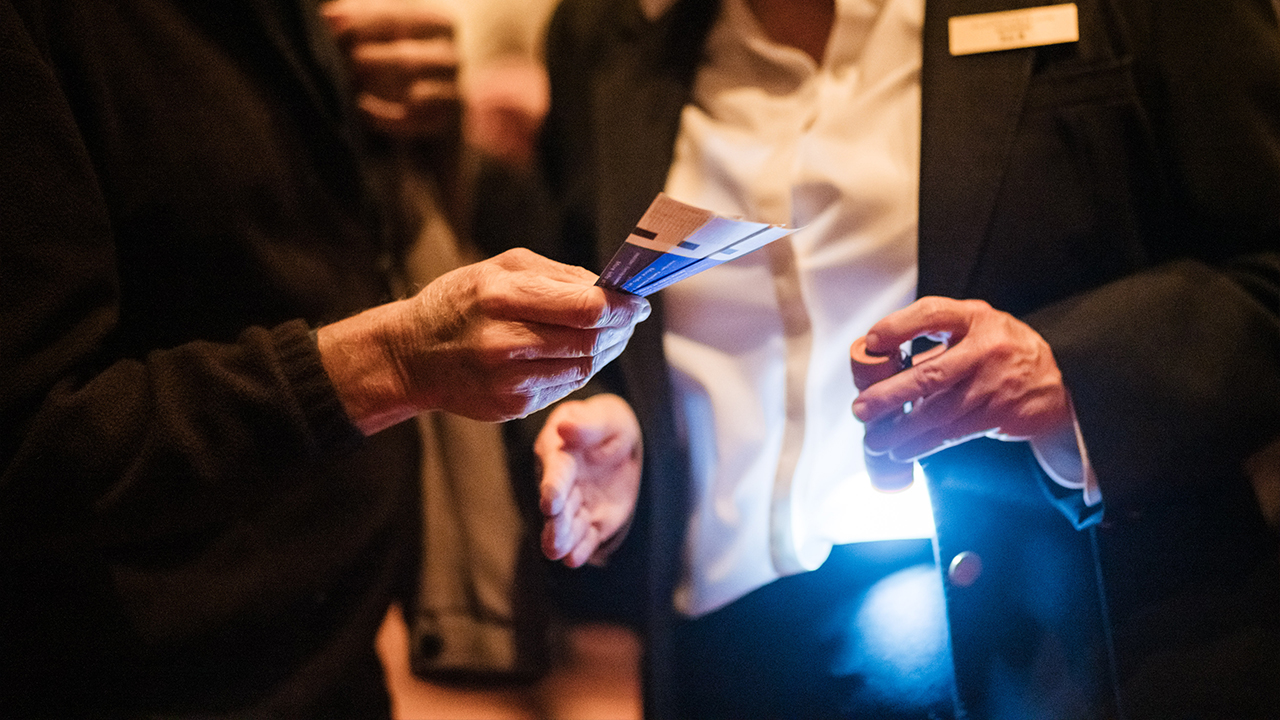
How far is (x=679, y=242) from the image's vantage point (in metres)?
0.61

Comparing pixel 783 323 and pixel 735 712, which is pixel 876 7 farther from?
pixel 735 712

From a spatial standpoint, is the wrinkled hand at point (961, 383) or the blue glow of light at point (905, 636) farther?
the blue glow of light at point (905, 636)

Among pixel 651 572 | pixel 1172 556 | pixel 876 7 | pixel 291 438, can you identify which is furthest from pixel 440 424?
pixel 1172 556

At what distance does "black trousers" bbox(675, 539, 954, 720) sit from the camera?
86 centimetres

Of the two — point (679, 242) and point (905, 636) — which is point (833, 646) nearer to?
point (905, 636)

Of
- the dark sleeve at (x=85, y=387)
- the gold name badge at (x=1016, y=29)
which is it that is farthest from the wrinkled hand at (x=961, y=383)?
the dark sleeve at (x=85, y=387)

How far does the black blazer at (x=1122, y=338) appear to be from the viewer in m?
0.79

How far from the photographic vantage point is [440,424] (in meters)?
1.30

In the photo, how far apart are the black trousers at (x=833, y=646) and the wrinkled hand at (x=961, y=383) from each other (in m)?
0.16

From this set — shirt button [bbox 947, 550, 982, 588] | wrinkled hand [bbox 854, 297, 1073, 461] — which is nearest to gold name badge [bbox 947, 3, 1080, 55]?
wrinkled hand [bbox 854, 297, 1073, 461]

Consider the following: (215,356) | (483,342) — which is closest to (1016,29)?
(483,342)

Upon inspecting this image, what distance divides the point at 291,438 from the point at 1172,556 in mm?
845

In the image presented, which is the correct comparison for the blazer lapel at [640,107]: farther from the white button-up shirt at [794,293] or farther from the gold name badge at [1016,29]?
the gold name badge at [1016,29]

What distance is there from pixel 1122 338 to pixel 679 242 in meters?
0.48
